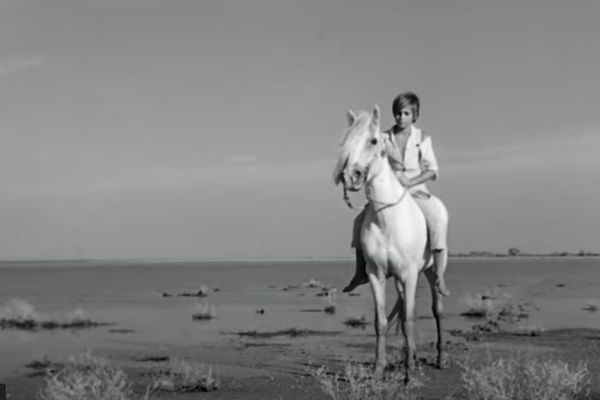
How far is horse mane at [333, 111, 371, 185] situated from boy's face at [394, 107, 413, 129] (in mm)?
1117

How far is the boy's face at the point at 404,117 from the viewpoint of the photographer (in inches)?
379

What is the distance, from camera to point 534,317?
24734mm

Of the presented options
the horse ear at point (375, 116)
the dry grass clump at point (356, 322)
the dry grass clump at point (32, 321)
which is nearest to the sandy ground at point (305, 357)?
the dry grass clump at point (356, 322)

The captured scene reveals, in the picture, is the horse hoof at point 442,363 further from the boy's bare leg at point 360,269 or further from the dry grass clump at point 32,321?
the dry grass clump at point 32,321

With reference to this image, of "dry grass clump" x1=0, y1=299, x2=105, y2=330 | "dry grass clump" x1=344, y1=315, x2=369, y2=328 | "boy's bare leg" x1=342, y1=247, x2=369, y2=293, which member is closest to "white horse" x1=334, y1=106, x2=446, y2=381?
"boy's bare leg" x1=342, y1=247, x2=369, y2=293

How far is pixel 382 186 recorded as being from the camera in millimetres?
8852

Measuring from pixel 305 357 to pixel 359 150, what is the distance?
6.19 meters

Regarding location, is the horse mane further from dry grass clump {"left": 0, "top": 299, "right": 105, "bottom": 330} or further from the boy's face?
dry grass clump {"left": 0, "top": 299, "right": 105, "bottom": 330}

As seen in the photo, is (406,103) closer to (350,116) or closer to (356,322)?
(350,116)

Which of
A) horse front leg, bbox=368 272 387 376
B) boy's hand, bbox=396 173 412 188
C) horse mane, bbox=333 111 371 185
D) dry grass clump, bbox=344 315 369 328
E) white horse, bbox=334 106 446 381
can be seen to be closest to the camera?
horse mane, bbox=333 111 371 185

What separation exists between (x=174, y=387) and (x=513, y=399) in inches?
164

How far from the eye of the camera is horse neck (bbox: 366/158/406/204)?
880 centimetres

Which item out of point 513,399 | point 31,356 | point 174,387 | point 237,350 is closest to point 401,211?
point 513,399

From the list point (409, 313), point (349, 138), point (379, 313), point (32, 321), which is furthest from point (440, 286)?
point (32, 321)
